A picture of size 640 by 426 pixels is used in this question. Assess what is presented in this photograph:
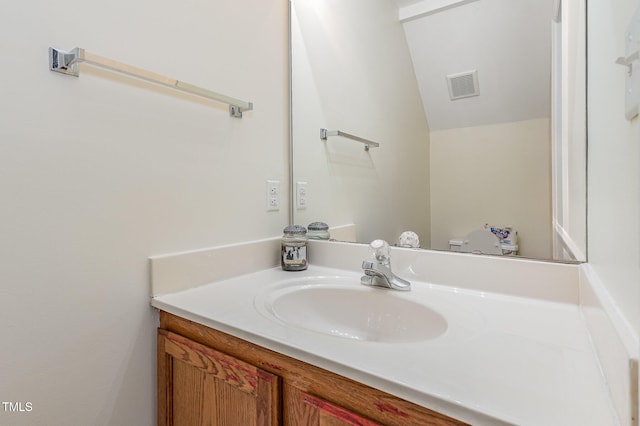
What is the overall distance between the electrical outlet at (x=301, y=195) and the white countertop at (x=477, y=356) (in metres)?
0.56

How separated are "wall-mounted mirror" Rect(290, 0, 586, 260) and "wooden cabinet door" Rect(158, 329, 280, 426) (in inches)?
25.1

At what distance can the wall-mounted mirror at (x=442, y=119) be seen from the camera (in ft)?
2.84

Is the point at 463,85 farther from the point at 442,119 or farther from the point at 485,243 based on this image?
the point at 485,243

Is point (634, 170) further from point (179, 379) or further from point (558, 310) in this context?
point (179, 379)

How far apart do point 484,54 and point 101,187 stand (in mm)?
1093

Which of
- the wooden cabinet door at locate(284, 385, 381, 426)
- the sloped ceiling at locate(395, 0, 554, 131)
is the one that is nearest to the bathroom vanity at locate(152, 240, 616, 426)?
the wooden cabinet door at locate(284, 385, 381, 426)

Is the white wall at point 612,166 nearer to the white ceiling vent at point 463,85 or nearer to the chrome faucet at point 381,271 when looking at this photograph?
the white ceiling vent at point 463,85

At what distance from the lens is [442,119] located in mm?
1031

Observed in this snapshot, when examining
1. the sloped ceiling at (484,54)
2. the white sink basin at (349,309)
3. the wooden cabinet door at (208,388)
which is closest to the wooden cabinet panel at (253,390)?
the wooden cabinet door at (208,388)

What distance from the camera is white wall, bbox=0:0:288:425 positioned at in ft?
2.23

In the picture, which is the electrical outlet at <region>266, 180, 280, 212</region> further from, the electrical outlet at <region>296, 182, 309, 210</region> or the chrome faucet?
the chrome faucet

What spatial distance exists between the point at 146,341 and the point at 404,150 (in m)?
0.96

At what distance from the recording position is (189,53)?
3.21 ft

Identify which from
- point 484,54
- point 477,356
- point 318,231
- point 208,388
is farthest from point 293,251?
point 484,54
